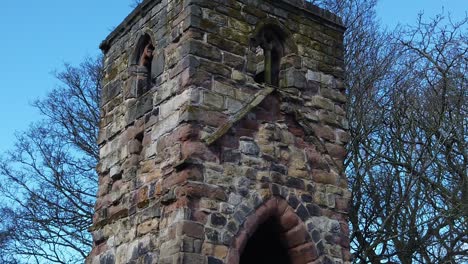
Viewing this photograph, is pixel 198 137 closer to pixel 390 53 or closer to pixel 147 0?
pixel 147 0

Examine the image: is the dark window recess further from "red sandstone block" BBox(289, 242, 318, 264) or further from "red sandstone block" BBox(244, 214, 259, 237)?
"red sandstone block" BBox(244, 214, 259, 237)

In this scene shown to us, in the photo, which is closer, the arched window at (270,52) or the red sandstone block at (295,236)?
the red sandstone block at (295,236)

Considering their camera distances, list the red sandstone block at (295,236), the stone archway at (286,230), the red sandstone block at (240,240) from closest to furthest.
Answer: the red sandstone block at (240,240)
the stone archway at (286,230)
the red sandstone block at (295,236)

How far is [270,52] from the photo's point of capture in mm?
7855

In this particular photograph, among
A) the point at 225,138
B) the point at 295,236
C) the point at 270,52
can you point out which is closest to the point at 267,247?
the point at 295,236

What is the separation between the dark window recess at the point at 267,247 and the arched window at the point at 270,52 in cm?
161

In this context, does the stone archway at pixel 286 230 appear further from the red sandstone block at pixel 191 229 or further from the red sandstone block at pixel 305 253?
the red sandstone block at pixel 191 229

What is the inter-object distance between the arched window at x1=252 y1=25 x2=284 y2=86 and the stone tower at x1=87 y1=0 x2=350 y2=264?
12 mm

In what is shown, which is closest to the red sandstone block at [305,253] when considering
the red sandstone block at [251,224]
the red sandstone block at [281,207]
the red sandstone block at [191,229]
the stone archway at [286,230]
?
the stone archway at [286,230]

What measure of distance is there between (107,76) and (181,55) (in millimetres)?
1975

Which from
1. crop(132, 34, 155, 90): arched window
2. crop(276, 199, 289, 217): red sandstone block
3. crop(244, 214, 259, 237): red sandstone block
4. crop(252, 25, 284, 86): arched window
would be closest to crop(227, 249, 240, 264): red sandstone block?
crop(244, 214, 259, 237): red sandstone block

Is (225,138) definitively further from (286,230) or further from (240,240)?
(286,230)

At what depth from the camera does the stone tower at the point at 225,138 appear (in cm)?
659

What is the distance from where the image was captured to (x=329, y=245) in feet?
23.7
